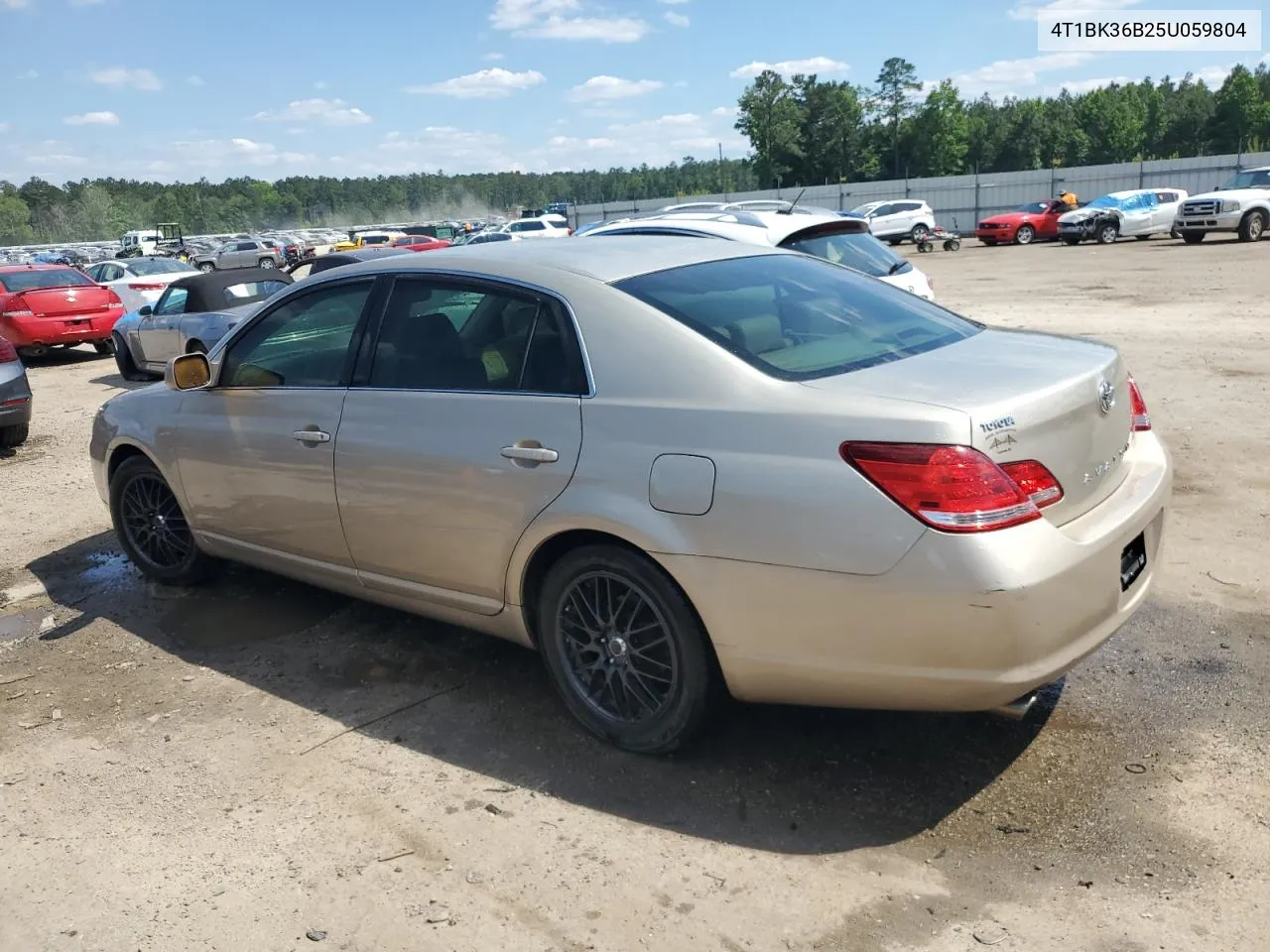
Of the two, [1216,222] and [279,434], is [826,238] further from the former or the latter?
[1216,222]

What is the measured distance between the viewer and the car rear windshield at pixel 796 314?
3.43m

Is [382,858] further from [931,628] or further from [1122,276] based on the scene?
[1122,276]

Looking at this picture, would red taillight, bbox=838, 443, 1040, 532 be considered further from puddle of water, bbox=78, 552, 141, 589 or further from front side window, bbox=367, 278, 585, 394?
puddle of water, bbox=78, 552, 141, 589

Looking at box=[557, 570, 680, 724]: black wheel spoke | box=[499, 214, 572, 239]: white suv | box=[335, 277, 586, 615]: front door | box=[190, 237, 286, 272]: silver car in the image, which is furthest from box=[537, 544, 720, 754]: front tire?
box=[190, 237, 286, 272]: silver car

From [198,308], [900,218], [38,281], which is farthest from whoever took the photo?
[900,218]

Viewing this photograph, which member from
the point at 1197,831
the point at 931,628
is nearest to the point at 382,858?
the point at 931,628

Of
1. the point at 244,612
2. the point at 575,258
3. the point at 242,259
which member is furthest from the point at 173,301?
the point at 242,259

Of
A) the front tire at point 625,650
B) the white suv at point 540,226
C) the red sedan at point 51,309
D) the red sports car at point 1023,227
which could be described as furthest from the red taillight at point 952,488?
the white suv at point 540,226

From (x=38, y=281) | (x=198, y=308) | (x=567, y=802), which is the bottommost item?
(x=567, y=802)

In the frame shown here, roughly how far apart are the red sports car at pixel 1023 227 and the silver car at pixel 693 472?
3473 cm

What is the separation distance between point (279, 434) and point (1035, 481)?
311 centimetres

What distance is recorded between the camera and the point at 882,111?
3932 inches

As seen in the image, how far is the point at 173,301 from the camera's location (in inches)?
499

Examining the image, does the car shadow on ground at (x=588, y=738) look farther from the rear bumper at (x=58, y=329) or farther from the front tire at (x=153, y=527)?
the rear bumper at (x=58, y=329)
